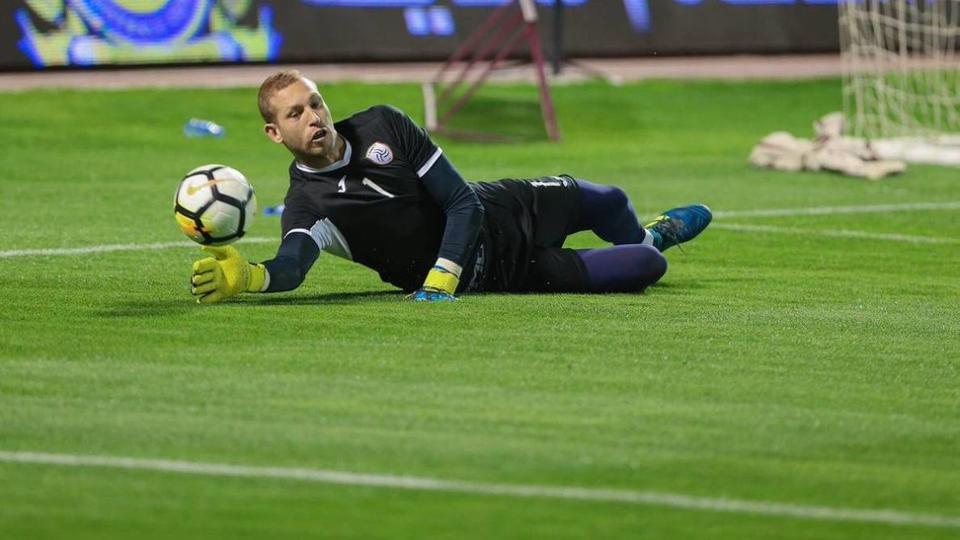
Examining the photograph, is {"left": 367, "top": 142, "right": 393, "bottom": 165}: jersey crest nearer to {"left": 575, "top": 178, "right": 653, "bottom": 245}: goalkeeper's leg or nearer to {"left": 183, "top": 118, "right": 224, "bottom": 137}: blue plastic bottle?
{"left": 575, "top": 178, "right": 653, "bottom": 245}: goalkeeper's leg

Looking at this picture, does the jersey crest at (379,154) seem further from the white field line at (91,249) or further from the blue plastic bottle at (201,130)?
the blue plastic bottle at (201,130)

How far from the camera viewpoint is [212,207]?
857cm

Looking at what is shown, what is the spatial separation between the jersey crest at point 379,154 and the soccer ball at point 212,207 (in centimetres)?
67

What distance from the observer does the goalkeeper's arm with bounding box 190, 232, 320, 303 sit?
28.3 feet

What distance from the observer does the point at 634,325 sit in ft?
28.5

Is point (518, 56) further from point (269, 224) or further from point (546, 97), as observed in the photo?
point (269, 224)

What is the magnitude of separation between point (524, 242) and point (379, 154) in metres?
1.01

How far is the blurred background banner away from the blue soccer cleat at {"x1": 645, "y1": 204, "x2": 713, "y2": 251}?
41.6 feet

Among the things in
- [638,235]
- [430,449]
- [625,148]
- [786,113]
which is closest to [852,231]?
[638,235]

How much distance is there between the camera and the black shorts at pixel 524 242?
9.55 metres

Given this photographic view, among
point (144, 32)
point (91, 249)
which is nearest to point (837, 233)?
point (91, 249)

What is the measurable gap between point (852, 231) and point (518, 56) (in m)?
11.1

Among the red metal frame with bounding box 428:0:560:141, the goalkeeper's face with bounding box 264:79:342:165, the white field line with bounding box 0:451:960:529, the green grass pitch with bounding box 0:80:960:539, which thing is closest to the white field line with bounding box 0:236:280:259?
the green grass pitch with bounding box 0:80:960:539

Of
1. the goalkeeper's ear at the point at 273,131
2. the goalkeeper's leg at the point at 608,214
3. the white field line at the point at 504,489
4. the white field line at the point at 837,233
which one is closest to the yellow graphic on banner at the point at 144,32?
the white field line at the point at 837,233
